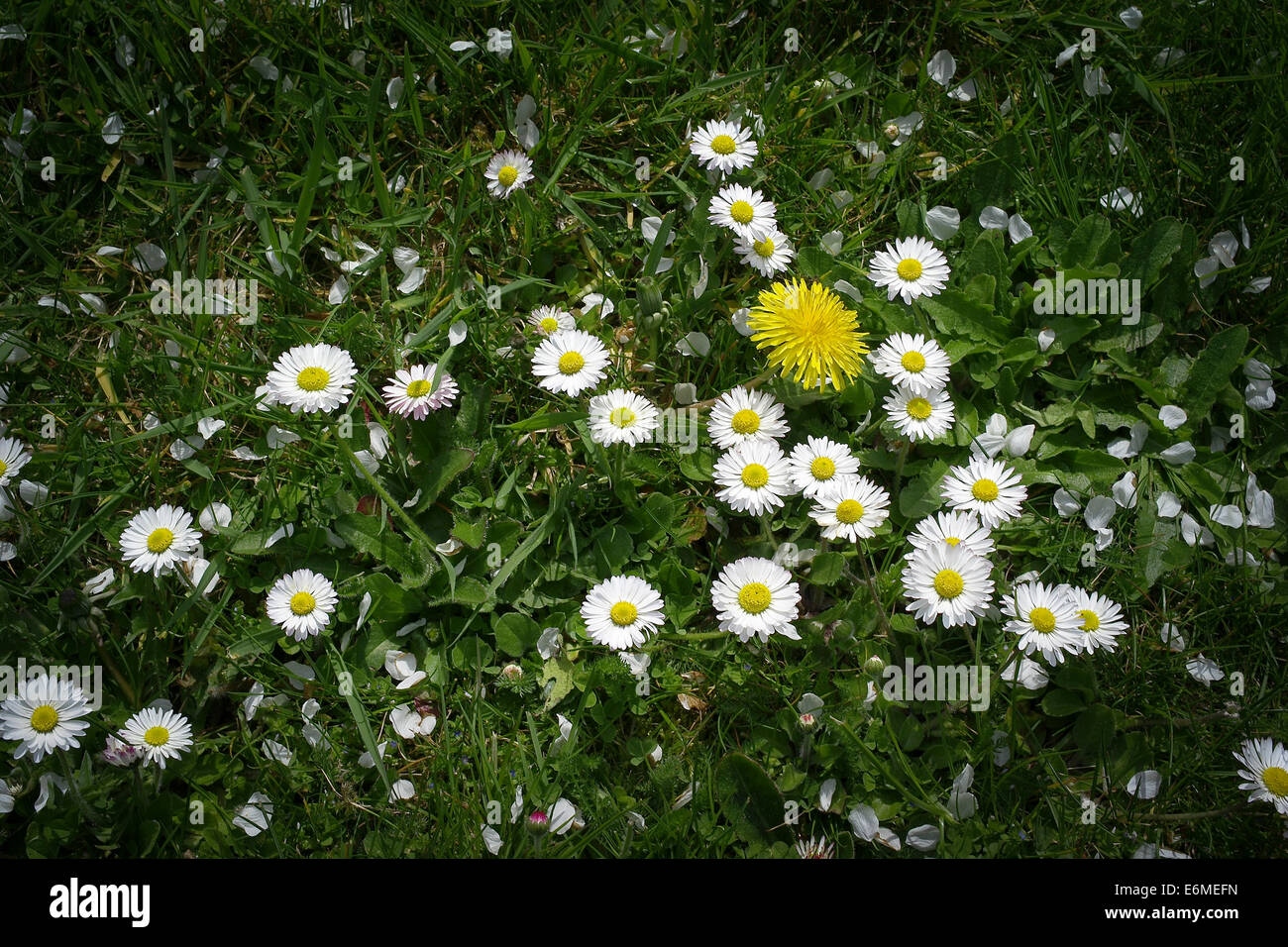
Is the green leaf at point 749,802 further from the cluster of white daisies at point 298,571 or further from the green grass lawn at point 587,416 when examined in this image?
the cluster of white daisies at point 298,571

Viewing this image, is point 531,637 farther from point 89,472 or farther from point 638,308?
point 89,472

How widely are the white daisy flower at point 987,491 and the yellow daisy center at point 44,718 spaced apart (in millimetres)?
2421

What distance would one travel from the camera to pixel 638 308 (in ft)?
9.70

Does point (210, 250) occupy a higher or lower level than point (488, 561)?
higher

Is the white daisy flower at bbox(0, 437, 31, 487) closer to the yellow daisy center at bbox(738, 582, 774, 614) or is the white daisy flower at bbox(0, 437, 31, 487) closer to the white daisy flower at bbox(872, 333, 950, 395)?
the yellow daisy center at bbox(738, 582, 774, 614)

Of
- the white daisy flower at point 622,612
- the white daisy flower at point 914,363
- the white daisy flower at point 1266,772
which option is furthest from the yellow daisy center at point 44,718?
the white daisy flower at point 1266,772

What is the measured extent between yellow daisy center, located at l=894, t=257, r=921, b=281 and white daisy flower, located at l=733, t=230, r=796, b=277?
0.35m

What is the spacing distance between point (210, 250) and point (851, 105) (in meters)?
2.29

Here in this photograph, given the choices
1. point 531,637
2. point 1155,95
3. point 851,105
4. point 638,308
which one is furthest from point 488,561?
point 1155,95

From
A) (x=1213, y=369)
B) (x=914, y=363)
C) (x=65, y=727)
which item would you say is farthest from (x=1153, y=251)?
(x=65, y=727)

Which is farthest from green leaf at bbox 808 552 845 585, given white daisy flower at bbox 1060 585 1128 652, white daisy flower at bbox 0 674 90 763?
white daisy flower at bbox 0 674 90 763

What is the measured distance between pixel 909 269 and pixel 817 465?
0.73 m

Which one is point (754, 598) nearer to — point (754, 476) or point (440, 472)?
point (754, 476)
